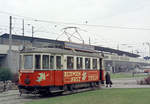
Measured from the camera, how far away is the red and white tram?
14.6 m

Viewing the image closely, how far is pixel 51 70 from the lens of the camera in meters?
15.1

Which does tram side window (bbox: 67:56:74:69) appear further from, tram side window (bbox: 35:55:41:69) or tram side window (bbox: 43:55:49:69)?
tram side window (bbox: 35:55:41:69)

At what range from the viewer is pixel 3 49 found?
3562 cm

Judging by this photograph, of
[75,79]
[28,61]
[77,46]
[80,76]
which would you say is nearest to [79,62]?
[80,76]

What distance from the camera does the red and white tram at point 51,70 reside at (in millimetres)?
14612

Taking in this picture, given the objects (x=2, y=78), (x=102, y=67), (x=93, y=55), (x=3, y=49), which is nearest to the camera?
(x=93, y=55)

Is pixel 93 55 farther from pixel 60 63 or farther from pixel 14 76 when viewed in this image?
pixel 14 76

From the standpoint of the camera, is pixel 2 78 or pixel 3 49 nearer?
pixel 2 78

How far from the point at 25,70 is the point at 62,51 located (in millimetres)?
2986

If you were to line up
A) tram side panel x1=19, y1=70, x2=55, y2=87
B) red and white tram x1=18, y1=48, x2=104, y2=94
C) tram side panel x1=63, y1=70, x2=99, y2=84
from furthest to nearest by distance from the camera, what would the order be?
tram side panel x1=63, y1=70, x2=99, y2=84, red and white tram x1=18, y1=48, x2=104, y2=94, tram side panel x1=19, y1=70, x2=55, y2=87

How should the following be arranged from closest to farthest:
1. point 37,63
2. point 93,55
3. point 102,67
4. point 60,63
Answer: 1. point 37,63
2. point 60,63
3. point 93,55
4. point 102,67

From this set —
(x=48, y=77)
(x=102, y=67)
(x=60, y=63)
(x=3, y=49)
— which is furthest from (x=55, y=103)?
(x=3, y=49)

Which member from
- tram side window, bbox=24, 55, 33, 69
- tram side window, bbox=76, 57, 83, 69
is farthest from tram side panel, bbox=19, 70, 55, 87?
tram side window, bbox=76, 57, 83, 69

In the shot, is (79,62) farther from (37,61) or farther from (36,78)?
(36,78)
